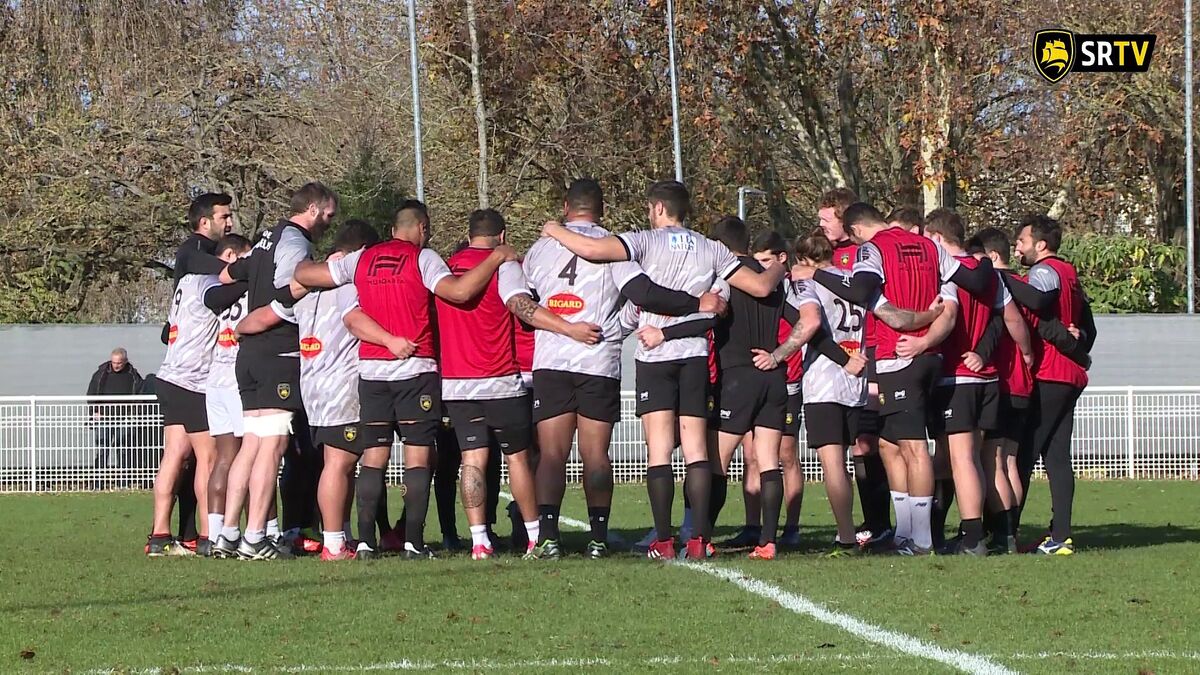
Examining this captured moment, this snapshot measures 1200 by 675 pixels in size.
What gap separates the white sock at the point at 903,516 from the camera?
1065 centimetres

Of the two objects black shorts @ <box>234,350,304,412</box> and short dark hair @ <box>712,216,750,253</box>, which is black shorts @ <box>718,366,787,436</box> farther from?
black shorts @ <box>234,350,304,412</box>

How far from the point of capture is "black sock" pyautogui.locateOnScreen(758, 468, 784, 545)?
10.3 meters

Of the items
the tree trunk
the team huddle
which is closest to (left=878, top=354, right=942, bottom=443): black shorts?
the team huddle

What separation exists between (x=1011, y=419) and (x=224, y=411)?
486cm

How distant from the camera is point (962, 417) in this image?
10.5 metres

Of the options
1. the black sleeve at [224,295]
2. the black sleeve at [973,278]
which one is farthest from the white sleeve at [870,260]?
the black sleeve at [224,295]

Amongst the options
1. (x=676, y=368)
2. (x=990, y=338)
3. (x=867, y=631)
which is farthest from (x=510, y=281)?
(x=867, y=631)

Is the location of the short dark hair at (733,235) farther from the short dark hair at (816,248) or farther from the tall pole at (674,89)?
the tall pole at (674,89)

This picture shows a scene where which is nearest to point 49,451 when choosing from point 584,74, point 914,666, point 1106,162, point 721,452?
point 721,452

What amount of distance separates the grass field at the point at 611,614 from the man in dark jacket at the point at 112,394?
370 inches

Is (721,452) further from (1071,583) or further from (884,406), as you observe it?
(1071,583)

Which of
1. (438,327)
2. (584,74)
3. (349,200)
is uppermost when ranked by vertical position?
(584,74)

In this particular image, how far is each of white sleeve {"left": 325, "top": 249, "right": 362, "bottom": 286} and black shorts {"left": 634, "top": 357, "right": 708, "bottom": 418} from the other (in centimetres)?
175

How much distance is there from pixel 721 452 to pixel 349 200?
70.8 ft
